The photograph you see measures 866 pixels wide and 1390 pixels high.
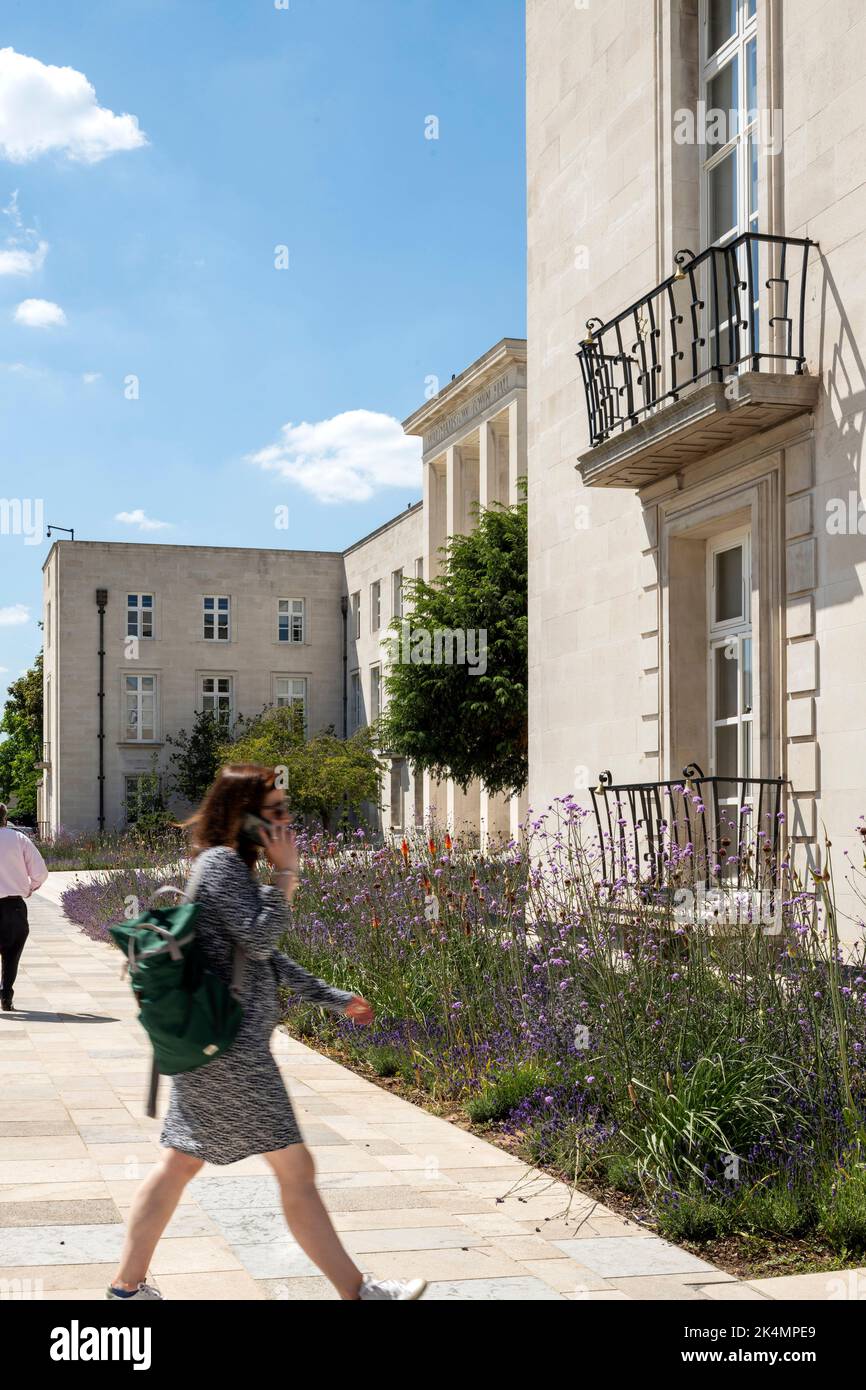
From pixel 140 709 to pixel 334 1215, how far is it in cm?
4621

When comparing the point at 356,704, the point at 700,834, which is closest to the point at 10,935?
the point at 700,834

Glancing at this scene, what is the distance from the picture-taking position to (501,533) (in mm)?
25828

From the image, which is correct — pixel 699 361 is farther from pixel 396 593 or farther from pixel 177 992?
pixel 396 593

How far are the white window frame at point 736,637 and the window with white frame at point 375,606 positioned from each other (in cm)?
3687

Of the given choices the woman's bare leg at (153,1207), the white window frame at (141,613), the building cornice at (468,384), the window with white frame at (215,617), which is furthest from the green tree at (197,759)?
the woman's bare leg at (153,1207)

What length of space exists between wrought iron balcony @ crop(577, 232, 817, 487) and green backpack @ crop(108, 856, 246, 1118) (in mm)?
6550

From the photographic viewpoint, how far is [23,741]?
77625mm

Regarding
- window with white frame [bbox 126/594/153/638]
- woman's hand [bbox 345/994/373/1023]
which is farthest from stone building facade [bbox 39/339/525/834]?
woman's hand [bbox 345/994/373/1023]

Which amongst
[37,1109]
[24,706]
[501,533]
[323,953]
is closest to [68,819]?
[24,706]

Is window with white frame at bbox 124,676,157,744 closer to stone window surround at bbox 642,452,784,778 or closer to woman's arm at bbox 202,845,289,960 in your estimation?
stone window surround at bbox 642,452,784,778

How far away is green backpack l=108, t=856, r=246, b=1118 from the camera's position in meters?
4.12

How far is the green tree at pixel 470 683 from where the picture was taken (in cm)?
2395

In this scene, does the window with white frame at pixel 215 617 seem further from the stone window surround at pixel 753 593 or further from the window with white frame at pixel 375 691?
the stone window surround at pixel 753 593

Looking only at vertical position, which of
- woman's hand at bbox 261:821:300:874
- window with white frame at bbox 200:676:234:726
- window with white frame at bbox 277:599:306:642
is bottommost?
woman's hand at bbox 261:821:300:874
